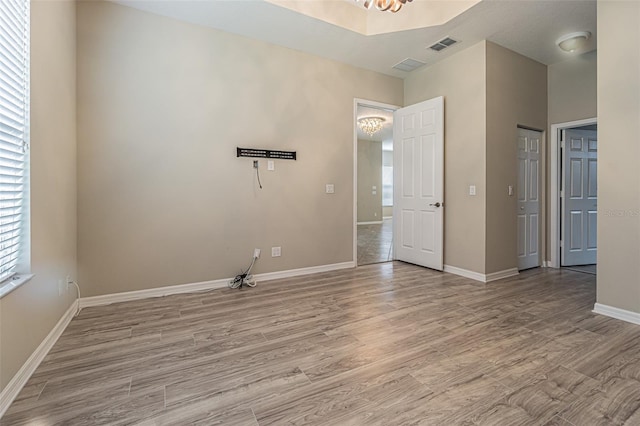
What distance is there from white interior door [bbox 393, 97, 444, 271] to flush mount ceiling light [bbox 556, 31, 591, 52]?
4.71 ft

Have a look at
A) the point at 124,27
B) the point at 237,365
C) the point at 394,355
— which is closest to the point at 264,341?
the point at 237,365

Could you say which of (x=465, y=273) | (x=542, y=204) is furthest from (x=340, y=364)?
(x=542, y=204)

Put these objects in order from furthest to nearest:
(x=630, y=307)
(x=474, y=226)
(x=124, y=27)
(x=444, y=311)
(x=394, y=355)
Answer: (x=474, y=226) → (x=124, y=27) → (x=444, y=311) → (x=630, y=307) → (x=394, y=355)

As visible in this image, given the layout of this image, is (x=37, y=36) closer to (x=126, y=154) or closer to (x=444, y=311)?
(x=126, y=154)

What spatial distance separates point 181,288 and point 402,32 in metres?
3.82

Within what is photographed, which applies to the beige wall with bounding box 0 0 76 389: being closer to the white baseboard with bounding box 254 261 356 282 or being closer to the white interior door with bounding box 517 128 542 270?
the white baseboard with bounding box 254 261 356 282

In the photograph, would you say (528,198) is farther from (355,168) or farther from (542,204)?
(355,168)

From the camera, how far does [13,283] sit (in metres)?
1.60

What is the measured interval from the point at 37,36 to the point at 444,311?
369 cm

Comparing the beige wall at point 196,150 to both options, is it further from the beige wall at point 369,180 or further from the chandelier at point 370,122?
the beige wall at point 369,180

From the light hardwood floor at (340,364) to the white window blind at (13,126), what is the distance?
0.82 m

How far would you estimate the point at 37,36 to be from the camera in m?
1.93

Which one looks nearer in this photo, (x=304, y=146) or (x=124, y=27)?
(x=124, y=27)

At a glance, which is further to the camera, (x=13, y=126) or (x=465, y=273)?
(x=465, y=273)
